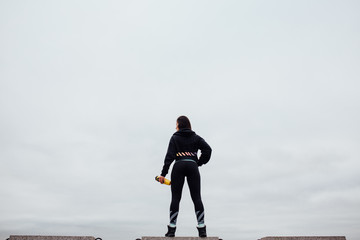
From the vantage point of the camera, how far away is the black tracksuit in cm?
792

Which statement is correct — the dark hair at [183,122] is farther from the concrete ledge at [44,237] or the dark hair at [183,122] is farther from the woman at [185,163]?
the concrete ledge at [44,237]

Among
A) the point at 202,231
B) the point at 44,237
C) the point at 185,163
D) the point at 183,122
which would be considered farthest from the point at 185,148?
the point at 44,237

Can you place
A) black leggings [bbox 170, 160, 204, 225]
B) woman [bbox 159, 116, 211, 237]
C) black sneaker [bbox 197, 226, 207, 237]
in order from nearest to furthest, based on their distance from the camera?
black sneaker [bbox 197, 226, 207, 237] < woman [bbox 159, 116, 211, 237] < black leggings [bbox 170, 160, 204, 225]

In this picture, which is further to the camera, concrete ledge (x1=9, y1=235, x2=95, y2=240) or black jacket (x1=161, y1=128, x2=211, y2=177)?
black jacket (x1=161, y1=128, x2=211, y2=177)

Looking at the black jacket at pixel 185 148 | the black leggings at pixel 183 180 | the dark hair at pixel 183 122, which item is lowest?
the black leggings at pixel 183 180

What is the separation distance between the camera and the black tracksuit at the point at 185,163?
7918 millimetres

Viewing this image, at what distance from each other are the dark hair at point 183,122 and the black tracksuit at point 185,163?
16 centimetres

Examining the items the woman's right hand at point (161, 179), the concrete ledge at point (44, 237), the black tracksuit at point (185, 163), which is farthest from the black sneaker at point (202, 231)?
the concrete ledge at point (44, 237)

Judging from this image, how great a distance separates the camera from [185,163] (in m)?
8.16

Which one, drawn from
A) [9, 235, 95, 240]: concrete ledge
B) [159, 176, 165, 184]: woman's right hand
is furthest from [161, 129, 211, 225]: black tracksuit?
[9, 235, 95, 240]: concrete ledge

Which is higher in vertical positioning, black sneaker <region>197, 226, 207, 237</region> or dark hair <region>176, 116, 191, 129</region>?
dark hair <region>176, 116, 191, 129</region>

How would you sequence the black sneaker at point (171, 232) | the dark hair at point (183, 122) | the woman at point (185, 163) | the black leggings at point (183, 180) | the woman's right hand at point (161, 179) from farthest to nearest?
the dark hair at point (183, 122), the woman's right hand at point (161, 179), the black leggings at point (183, 180), the woman at point (185, 163), the black sneaker at point (171, 232)

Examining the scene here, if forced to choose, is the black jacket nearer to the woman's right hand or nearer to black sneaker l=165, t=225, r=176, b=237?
the woman's right hand

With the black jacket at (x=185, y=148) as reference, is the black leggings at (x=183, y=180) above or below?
below
